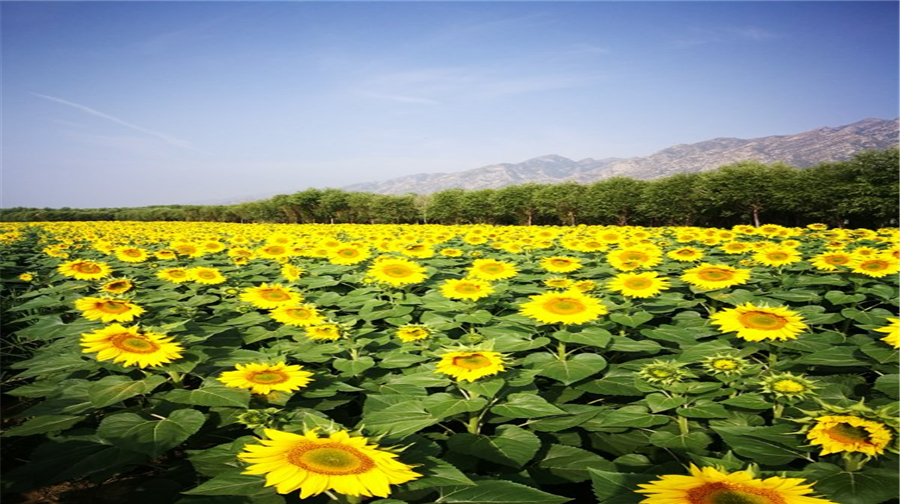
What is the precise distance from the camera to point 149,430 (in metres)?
2.09

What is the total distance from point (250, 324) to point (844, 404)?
14.1ft

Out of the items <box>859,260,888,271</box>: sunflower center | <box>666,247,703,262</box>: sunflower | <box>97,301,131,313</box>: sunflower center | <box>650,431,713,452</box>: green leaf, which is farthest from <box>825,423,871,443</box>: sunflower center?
<box>666,247,703,262</box>: sunflower

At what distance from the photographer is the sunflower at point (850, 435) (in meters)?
1.66

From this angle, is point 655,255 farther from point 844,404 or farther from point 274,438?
point 274,438

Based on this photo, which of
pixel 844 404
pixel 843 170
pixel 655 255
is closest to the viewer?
pixel 844 404

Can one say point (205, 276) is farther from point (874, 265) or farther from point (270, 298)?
point (874, 265)

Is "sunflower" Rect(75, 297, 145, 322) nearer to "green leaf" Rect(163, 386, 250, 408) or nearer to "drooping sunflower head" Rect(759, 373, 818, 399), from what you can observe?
"green leaf" Rect(163, 386, 250, 408)

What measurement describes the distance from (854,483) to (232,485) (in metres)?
2.42

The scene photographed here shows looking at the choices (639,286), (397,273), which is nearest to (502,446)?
(639,286)

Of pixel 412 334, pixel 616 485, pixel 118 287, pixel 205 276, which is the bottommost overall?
pixel 616 485

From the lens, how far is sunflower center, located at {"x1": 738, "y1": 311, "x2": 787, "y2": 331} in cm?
296

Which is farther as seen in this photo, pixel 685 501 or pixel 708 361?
pixel 708 361

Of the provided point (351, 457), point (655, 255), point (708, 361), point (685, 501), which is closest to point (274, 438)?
point (351, 457)

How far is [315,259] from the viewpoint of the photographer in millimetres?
8180
